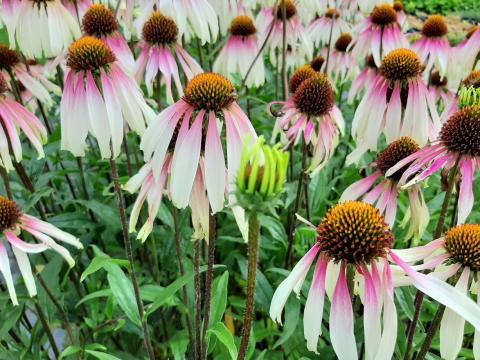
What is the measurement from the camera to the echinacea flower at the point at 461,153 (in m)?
0.90

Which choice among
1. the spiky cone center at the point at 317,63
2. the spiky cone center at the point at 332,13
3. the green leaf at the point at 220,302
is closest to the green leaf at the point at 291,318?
the green leaf at the point at 220,302

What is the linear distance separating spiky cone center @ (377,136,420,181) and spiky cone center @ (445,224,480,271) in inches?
13.1

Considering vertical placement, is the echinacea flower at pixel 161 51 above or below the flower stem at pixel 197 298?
above

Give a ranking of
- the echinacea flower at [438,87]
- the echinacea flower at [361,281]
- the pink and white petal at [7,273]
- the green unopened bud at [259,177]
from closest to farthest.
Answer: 1. the green unopened bud at [259,177]
2. the echinacea flower at [361,281]
3. the pink and white petal at [7,273]
4. the echinacea flower at [438,87]

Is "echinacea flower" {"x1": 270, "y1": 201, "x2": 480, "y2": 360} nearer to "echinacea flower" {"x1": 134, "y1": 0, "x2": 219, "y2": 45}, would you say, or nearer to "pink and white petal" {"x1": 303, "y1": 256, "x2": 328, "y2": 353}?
"pink and white petal" {"x1": 303, "y1": 256, "x2": 328, "y2": 353}

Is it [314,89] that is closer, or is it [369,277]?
[369,277]

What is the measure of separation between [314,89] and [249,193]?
35.0 inches

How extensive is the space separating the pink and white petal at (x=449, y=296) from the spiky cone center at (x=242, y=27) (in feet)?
4.76

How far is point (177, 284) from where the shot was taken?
0.95m

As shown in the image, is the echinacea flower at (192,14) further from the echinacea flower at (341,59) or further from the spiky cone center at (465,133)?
the echinacea flower at (341,59)

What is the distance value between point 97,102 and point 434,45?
53.6 inches

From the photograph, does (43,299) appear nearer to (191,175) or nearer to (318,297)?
(191,175)

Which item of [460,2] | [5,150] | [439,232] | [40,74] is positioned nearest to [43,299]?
[5,150]

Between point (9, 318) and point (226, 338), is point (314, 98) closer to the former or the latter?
point (226, 338)
